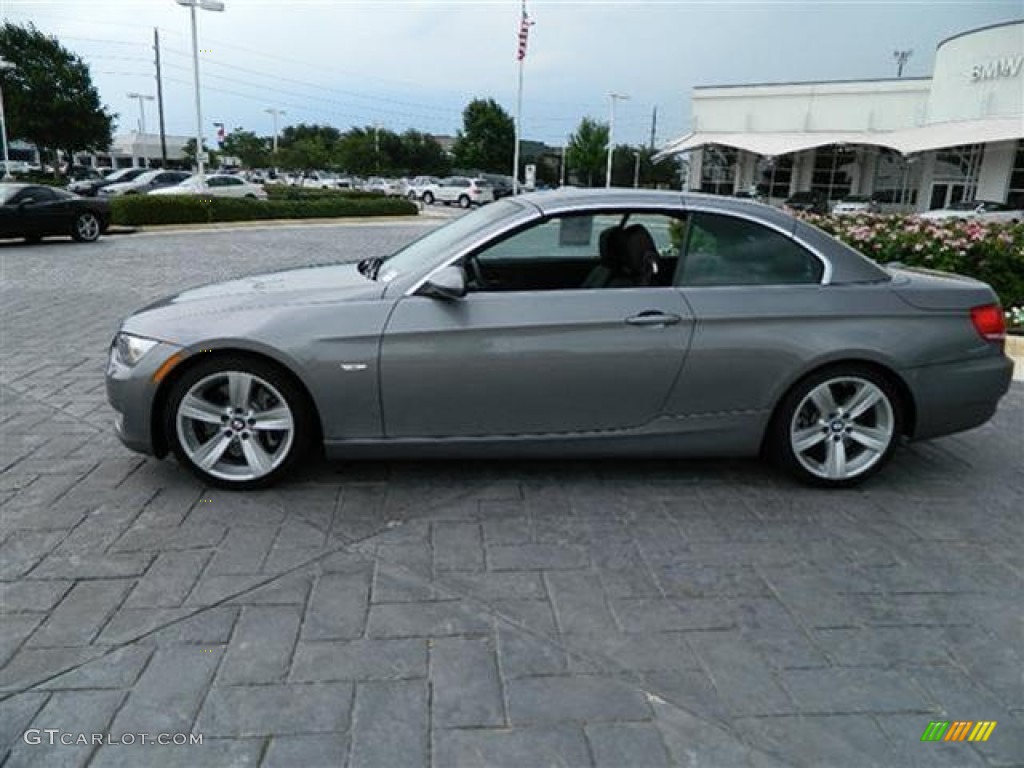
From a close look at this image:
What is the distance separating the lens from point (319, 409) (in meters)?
3.86

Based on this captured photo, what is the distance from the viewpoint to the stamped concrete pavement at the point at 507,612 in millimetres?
2365

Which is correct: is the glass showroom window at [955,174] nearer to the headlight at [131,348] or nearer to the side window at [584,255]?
the side window at [584,255]

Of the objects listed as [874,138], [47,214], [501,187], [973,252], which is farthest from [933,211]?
[47,214]

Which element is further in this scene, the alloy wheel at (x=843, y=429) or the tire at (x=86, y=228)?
the tire at (x=86, y=228)

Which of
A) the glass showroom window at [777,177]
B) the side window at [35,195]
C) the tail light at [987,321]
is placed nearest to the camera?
the tail light at [987,321]

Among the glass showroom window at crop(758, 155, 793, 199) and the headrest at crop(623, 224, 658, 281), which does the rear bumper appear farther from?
the glass showroom window at crop(758, 155, 793, 199)

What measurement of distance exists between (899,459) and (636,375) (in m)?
1.95

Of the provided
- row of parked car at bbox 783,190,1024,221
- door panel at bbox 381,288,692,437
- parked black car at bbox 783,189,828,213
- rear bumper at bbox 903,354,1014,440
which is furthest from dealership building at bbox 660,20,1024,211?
door panel at bbox 381,288,692,437

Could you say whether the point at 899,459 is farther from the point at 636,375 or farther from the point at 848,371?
the point at 636,375

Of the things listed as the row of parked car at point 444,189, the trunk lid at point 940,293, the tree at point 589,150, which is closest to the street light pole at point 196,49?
the row of parked car at point 444,189

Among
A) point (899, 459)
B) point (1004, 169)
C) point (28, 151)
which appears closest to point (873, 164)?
point (1004, 169)

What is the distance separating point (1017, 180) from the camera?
35000mm

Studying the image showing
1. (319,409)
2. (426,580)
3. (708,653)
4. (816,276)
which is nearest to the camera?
(708,653)

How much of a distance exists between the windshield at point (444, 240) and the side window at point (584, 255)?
0.14 m
